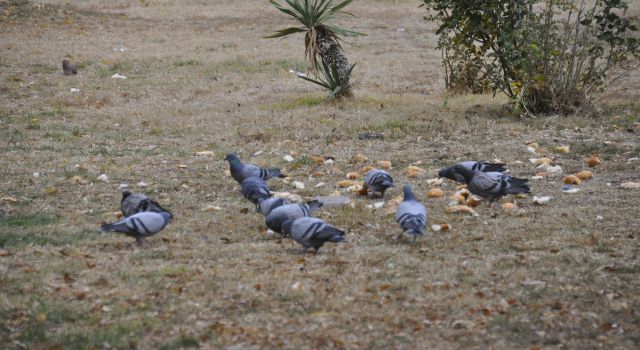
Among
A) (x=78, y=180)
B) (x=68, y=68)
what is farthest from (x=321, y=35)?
(x=78, y=180)

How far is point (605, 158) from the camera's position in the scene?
33.6 feet

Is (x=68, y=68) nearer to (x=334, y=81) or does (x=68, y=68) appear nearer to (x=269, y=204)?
(x=334, y=81)

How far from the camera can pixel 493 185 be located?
8.05 m

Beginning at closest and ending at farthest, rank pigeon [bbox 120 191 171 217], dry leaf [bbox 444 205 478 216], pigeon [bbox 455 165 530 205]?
pigeon [bbox 120 191 171 217] → pigeon [bbox 455 165 530 205] → dry leaf [bbox 444 205 478 216]

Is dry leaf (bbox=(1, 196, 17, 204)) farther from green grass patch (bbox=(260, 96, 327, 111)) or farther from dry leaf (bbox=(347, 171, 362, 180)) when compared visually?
green grass patch (bbox=(260, 96, 327, 111))

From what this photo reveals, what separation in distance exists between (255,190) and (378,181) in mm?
1329

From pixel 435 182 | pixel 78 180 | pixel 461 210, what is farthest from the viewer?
pixel 78 180

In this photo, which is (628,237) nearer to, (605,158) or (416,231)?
(416,231)

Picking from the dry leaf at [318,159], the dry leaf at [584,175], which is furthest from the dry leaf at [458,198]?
the dry leaf at [318,159]

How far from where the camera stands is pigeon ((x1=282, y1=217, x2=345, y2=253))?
668cm

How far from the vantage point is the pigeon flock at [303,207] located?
267 inches

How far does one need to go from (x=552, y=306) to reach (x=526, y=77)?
26.0 feet

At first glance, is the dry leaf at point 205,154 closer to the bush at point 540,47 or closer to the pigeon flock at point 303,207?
the pigeon flock at point 303,207

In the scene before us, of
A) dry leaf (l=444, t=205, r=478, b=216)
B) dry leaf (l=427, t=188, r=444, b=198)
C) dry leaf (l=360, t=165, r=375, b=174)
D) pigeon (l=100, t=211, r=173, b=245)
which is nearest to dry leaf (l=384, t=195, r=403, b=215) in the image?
dry leaf (l=427, t=188, r=444, b=198)
